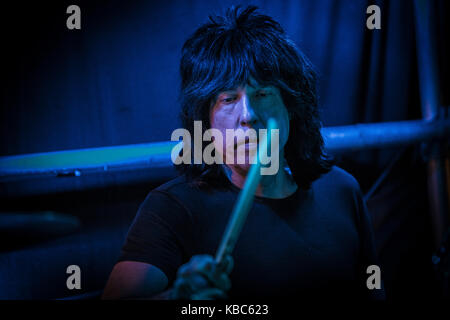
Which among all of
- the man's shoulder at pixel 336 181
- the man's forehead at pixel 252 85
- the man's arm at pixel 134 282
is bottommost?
the man's arm at pixel 134 282

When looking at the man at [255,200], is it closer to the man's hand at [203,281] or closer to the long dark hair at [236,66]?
the long dark hair at [236,66]

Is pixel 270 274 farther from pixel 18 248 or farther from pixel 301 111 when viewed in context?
pixel 18 248

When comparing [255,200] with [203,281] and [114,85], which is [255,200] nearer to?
[203,281]

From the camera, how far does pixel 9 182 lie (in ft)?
3.59

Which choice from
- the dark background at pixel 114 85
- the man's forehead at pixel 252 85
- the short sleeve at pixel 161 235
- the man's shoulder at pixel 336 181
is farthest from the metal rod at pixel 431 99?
the short sleeve at pixel 161 235

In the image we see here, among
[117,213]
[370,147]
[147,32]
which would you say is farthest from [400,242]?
[147,32]

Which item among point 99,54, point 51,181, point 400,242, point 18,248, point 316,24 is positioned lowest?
point 400,242

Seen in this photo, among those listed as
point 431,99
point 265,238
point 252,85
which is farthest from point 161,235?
point 431,99

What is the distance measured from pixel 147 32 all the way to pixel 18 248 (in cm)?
70

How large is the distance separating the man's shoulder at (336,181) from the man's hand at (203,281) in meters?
0.49

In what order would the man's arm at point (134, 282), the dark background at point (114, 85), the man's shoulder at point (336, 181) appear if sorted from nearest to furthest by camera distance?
1. the man's arm at point (134, 282)
2. the man's shoulder at point (336, 181)
3. the dark background at point (114, 85)

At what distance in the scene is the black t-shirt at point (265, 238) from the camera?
79 centimetres

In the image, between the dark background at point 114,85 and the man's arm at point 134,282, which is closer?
the man's arm at point 134,282

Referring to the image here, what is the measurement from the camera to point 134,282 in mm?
701
